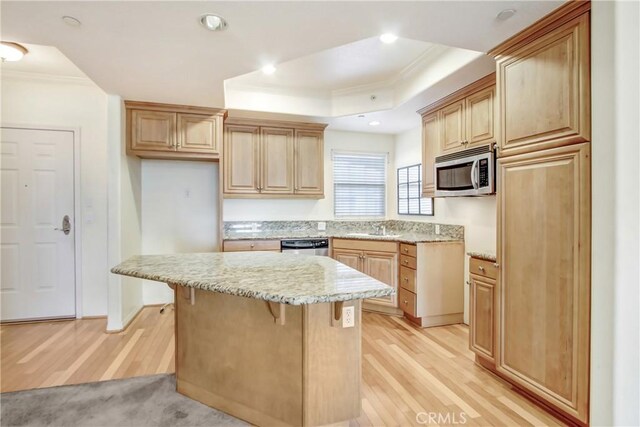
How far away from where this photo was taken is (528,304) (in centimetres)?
201

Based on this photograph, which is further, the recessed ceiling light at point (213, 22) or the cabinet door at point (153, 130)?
the cabinet door at point (153, 130)

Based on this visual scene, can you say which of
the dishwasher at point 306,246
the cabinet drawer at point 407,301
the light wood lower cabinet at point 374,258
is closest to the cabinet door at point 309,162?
the dishwasher at point 306,246

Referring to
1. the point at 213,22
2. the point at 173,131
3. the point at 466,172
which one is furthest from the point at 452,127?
the point at 173,131

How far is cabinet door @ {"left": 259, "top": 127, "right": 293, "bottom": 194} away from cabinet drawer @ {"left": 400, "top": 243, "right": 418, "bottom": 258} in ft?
5.26

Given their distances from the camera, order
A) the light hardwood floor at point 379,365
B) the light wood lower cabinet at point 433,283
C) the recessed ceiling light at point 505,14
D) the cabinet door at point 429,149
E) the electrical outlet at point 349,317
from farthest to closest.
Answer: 1. the cabinet door at point 429,149
2. the light wood lower cabinet at point 433,283
3. the light hardwood floor at point 379,365
4. the recessed ceiling light at point 505,14
5. the electrical outlet at point 349,317

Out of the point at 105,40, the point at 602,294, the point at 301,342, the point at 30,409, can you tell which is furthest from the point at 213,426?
the point at 105,40

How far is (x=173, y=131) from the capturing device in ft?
11.5

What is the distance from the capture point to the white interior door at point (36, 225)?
3.36m

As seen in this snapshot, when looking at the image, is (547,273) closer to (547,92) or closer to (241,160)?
(547,92)

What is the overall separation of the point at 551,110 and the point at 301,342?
195 centimetres

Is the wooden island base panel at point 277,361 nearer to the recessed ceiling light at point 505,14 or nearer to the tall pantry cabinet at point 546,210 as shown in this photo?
the tall pantry cabinet at point 546,210

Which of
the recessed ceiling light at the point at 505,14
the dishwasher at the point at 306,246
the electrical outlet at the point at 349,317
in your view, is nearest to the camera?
the electrical outlet at the point at 349,317

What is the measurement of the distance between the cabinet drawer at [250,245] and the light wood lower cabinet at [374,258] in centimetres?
75

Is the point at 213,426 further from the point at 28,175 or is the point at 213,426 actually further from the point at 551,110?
the point at 28,175
